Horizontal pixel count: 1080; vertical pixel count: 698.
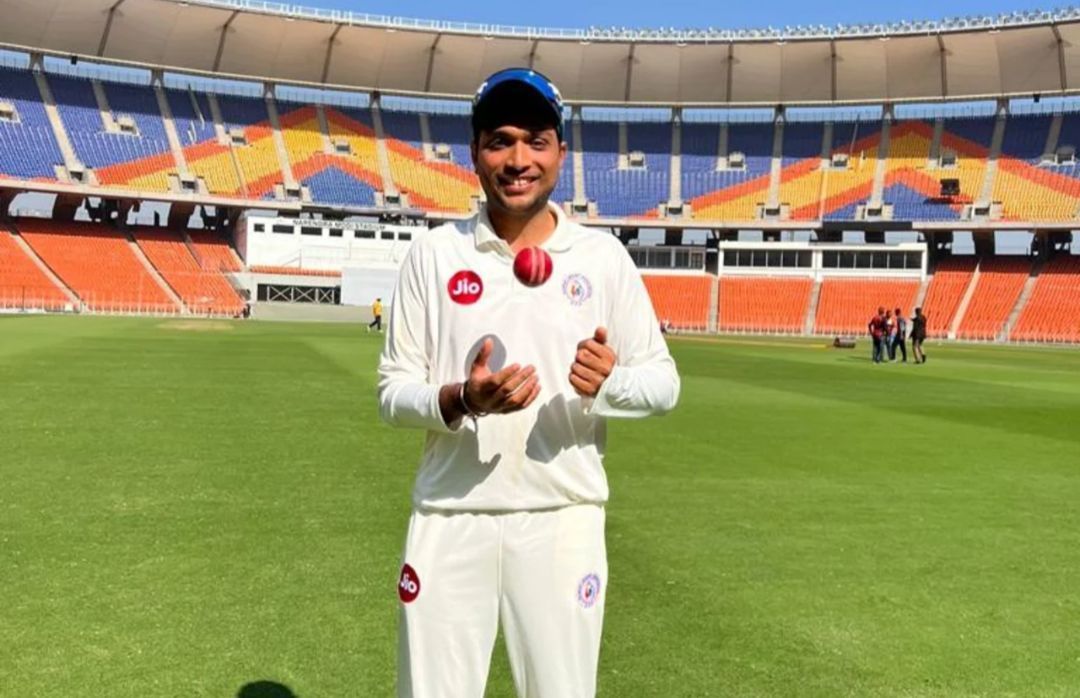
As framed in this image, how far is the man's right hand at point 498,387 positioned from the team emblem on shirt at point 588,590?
1.99 ft

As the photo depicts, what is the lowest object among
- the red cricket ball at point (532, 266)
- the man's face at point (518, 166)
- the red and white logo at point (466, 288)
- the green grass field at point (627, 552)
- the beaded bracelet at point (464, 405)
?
the green grass field at point (627, 552)

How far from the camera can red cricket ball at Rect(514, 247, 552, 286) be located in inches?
99.0

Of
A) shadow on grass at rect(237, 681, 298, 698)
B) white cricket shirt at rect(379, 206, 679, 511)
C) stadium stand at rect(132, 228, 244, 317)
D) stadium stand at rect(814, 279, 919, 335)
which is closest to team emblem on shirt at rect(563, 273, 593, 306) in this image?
white cricket shirt at rect(379, 206, 679, 511)

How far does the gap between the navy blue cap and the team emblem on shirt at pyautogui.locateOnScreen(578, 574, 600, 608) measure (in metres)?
1.34

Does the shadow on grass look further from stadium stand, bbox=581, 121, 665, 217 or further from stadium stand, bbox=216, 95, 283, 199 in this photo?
stadium stand, bbox=581, 121, 665, 217

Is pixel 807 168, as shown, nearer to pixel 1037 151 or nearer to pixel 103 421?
pixel 1037 151

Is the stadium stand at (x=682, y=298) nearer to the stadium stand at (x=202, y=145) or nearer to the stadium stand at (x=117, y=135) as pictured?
the stadium stand at (x=202, y=145)

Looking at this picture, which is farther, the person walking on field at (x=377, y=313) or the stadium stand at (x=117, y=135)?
the stadium stand at (x=117, y=135)

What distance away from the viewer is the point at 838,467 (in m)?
10.2

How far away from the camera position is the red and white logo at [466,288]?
8.43ft

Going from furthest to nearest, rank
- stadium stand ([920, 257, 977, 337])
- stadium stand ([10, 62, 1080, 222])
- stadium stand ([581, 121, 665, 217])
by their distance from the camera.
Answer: stadium stand ([581, 121, 665, 217])
stadium stand ([10, 62, 1080, 222])
stadium stand ([920, 257, 977, 337])

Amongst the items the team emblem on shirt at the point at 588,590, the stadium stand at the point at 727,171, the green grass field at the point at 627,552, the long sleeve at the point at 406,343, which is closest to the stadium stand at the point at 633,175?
the stadium stand at the point at 727,171

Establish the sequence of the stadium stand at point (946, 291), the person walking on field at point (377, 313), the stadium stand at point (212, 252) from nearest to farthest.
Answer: the person walking on field at point (377, 313), the stadium stand at point (946, 291), the stadium stand at point (212, 252)

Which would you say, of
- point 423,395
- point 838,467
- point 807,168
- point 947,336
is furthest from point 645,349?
point 807,168
